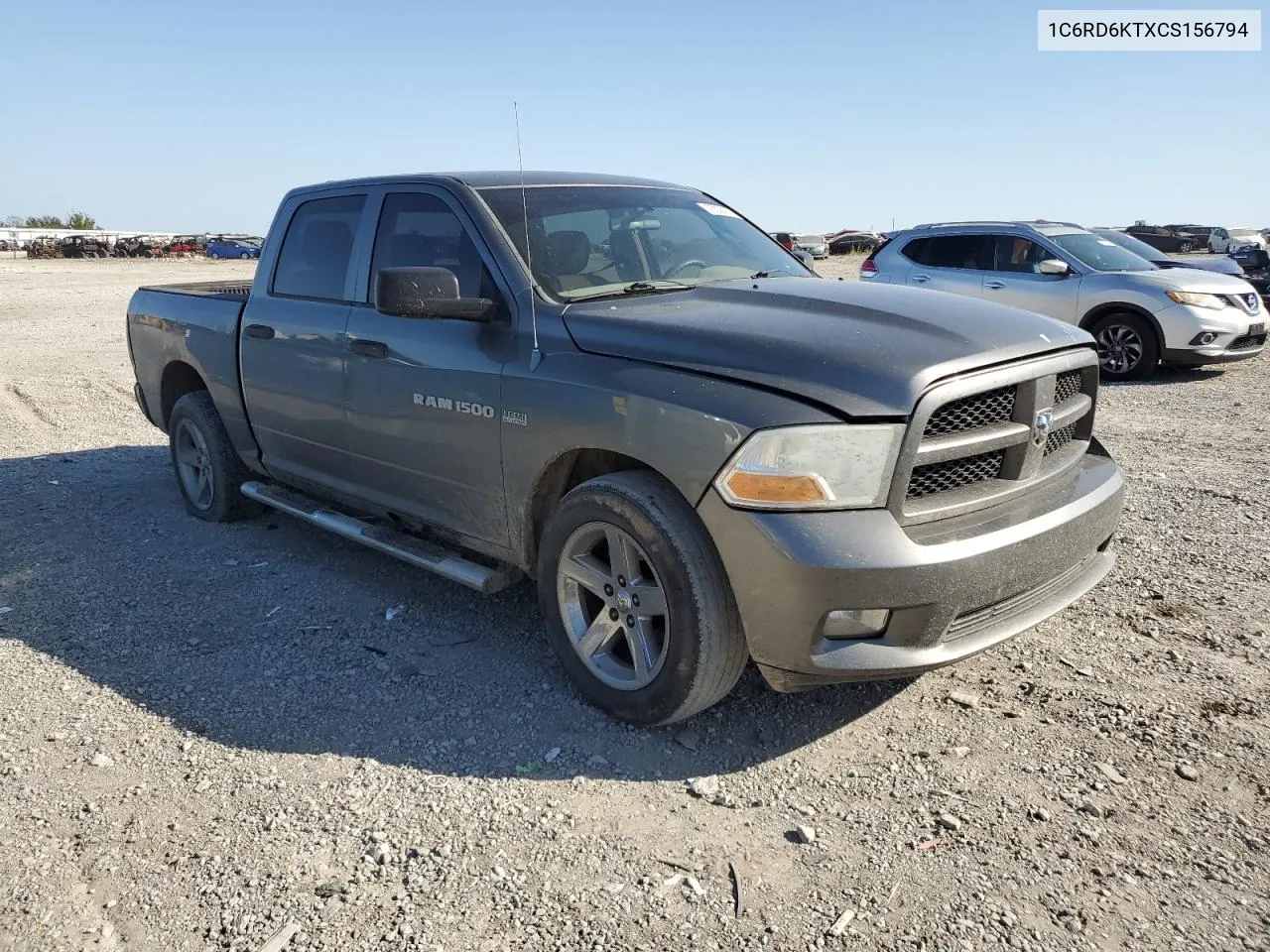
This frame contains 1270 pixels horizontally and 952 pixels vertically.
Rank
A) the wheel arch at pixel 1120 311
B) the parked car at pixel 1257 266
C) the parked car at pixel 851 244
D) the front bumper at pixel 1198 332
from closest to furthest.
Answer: the front bumper at pixel 1198 332 < the wheel arch at pixel 1120 311 < the parked car at pixel 1257 266 < the parked car at pixel 851 244

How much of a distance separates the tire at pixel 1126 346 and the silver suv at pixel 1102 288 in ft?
0.03

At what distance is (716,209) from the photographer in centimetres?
493

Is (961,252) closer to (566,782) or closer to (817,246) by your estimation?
(566,782)

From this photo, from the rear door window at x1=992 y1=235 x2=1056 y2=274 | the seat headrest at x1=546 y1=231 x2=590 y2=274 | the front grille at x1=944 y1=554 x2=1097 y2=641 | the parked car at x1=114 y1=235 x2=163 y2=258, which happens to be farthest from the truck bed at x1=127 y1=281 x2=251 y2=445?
the parked car at x1=114 y1=235 x2=163 y2=258

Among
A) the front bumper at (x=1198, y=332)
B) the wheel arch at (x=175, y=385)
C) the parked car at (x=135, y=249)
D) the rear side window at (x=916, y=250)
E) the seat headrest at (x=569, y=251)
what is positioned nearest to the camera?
the seat headrest at (x=569, y=251)

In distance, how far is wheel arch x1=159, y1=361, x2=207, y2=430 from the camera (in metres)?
5.98

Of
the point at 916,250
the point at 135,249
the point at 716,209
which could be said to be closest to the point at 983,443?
the point at 716,209

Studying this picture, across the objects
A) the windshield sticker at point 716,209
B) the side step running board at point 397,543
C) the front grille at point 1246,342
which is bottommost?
the front grille at point 1246,342

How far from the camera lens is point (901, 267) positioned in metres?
11.7

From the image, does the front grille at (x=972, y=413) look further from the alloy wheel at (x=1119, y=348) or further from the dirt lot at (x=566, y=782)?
the alloy wheel at (x=1119, y=348)

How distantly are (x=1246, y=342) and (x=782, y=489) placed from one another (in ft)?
31.5

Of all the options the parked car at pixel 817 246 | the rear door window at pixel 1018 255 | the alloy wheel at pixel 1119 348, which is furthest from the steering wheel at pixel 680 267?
the parked car at pixel 817 246

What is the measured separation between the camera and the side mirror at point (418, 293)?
139 inches

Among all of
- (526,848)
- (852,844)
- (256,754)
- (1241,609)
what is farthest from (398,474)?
(1241,609)
